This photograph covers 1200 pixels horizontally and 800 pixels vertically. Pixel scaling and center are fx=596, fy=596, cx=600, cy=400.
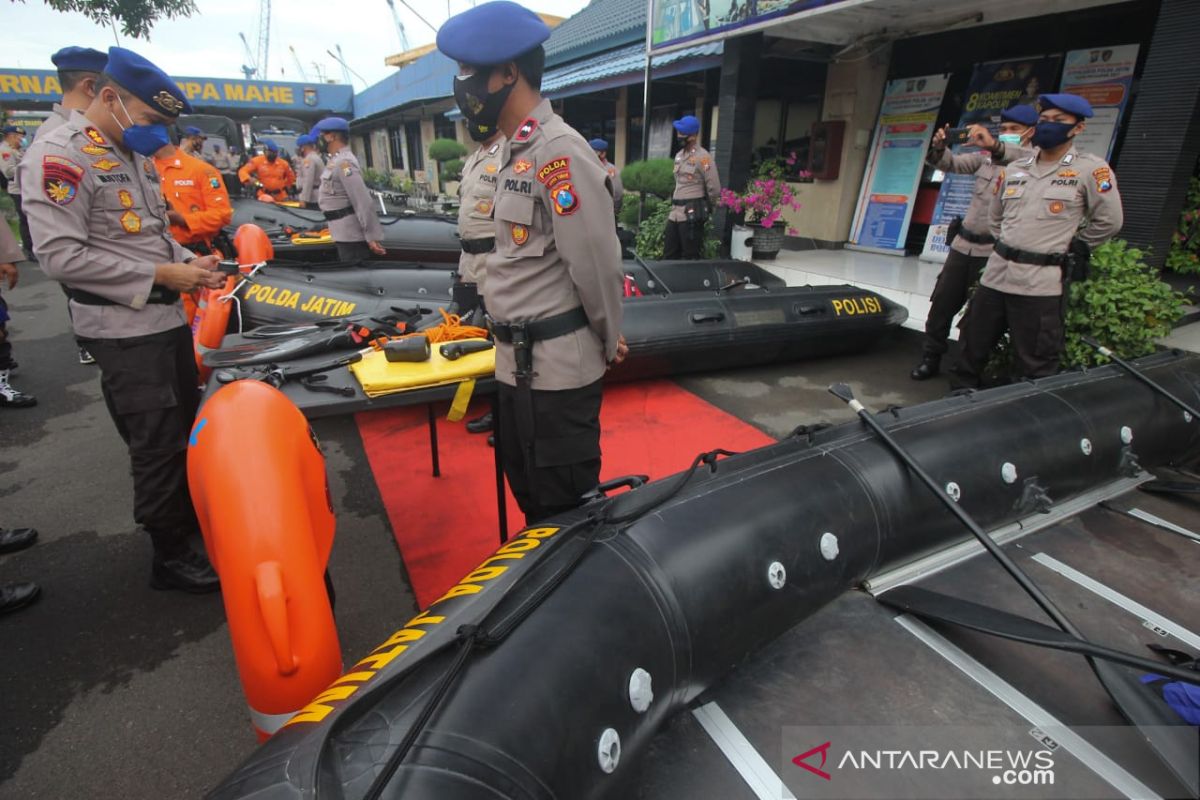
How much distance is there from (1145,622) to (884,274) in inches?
203

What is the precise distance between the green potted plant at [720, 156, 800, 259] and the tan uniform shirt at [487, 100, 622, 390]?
542 cm

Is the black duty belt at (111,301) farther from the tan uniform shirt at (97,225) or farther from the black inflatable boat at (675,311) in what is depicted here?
the black inflatable boat at (675,311)

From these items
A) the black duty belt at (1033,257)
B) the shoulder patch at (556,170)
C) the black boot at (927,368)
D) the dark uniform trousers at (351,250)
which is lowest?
the black boot at (927,368)

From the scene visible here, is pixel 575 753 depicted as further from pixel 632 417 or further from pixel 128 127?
pixel 632 417

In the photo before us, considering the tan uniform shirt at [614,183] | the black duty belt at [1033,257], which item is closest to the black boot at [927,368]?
the black duty belt at [1033,257]

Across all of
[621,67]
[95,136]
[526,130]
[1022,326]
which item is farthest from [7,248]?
[621,67]

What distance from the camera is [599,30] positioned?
→ 1162cm

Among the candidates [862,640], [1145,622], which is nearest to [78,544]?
[862,640]

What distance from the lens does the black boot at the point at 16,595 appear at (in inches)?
86.1

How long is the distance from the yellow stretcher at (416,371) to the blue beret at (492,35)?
96cm

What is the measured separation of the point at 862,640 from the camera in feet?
5.45

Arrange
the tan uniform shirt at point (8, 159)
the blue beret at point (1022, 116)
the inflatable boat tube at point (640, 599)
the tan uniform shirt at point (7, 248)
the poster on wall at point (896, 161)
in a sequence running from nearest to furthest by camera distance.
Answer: the inflatable boat tube at point (640, 599)
the tan uniform shirt at point (7, 248)
the blue beret at point (1022, 116)
the poster on wall at point (896, 161)
the tan uniform shirt at point (8, 159)

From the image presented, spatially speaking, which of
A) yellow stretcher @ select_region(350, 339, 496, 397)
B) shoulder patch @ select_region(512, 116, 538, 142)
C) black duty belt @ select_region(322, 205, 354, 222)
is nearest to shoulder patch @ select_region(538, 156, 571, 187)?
shoulder patch @ select_region(512, 116, 538, 142)

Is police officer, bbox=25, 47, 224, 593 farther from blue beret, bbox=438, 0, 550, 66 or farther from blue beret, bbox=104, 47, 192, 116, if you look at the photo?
blue beret, bbox=438, 0, 550, 66
